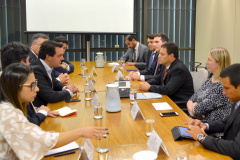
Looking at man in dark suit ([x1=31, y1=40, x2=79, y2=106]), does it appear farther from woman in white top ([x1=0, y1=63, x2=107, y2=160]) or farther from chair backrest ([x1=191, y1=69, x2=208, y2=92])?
chair backrest ([x1=191, y1=69, x2=208, y2=92])

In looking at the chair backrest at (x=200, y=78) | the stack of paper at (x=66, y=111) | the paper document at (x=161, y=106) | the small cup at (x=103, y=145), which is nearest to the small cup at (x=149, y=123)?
the small cup at (x=103, y=145)

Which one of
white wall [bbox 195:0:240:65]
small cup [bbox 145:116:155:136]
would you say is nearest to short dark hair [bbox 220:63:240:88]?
small cup [bbox 145:116:155:136]

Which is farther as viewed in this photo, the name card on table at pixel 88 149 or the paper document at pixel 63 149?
the paper document at pixel 63 149

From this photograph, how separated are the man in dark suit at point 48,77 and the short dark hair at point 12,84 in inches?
47.6

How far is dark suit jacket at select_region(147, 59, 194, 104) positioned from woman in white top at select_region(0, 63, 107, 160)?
1.79 m

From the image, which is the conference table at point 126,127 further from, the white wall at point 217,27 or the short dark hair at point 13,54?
the white wall at point 217,27

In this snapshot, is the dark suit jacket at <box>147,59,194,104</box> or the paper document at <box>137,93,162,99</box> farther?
the dark suit jacket at <box>147,59,194,104</box>

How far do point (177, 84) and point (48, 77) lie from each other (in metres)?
1.49

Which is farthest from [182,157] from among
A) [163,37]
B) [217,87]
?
[163,37]

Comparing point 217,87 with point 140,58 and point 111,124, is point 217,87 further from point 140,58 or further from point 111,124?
point 140,58

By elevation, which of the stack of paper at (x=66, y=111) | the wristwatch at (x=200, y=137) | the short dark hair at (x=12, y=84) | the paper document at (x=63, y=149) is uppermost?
the short dark hair at (x=12, y=84)

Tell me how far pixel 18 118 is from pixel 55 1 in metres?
5.86

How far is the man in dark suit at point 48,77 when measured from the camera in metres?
2.86

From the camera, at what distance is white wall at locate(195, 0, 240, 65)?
6.03 meters
